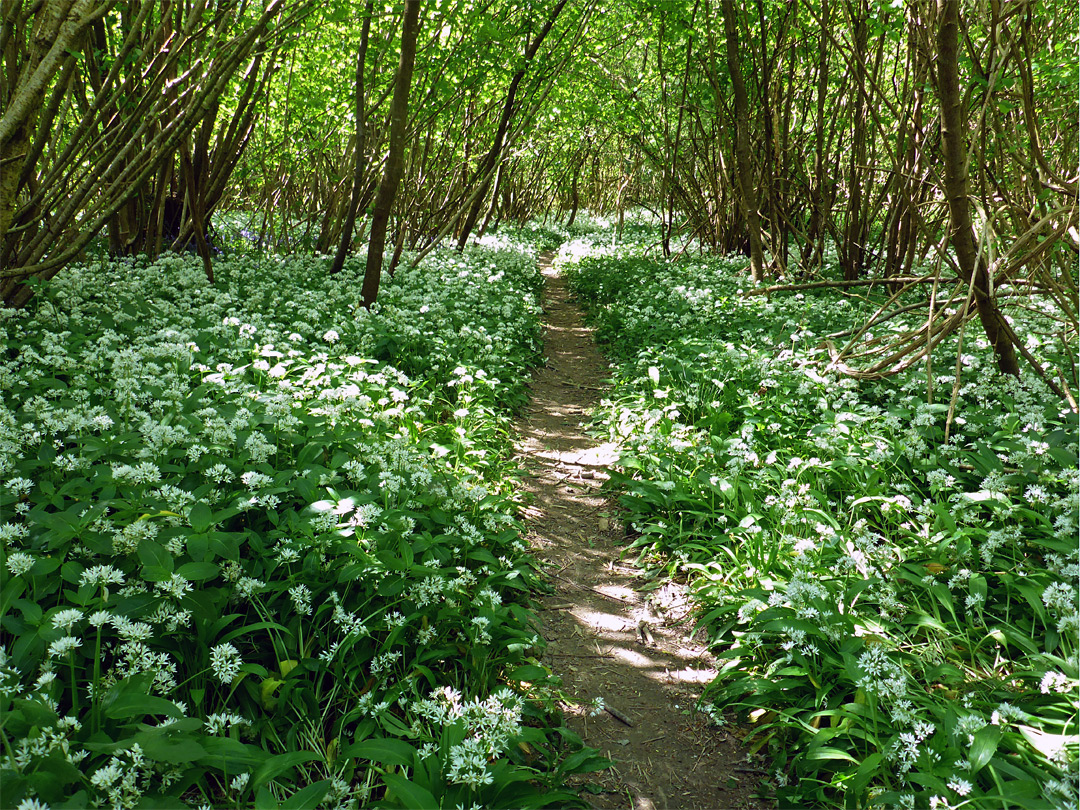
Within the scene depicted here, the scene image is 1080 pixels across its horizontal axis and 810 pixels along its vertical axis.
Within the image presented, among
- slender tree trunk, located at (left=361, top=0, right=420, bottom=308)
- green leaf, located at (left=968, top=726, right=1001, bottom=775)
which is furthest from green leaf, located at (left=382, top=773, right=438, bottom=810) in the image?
slender tree trunk, located at (left=361, top=0, right=420, bottom=308)

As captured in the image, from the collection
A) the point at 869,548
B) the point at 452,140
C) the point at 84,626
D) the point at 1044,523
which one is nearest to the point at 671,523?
the point at 869,548

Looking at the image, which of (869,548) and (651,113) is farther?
(651,113)

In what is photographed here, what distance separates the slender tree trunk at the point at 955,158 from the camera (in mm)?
3889

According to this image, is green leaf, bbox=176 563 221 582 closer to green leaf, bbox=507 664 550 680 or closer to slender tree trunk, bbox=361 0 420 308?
green leaf, bbox=507 664 550 680

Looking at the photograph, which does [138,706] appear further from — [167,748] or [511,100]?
[511,100]

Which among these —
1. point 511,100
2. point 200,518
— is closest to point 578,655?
point 200,518

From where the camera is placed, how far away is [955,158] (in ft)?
13.6

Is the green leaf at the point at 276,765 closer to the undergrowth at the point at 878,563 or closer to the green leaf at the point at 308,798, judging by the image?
the green leaf at the point at 308,798

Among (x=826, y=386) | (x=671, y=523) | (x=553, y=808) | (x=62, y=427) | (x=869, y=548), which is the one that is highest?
(x=826, y=386)

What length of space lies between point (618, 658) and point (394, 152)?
20.2 ft

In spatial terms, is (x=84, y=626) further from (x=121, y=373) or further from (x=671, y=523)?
(x=671, y=523)

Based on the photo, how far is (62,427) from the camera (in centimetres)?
305

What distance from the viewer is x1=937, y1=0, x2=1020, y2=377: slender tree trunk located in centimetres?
389

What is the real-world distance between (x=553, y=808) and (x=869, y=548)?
1.98 m
